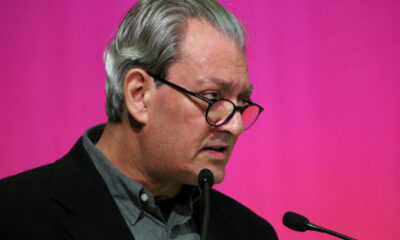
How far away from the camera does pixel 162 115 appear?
70.7 inches

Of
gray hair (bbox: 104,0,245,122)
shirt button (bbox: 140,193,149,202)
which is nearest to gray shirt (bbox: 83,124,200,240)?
shirt button (bbox: 140,193,149,202)

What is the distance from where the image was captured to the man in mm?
1732

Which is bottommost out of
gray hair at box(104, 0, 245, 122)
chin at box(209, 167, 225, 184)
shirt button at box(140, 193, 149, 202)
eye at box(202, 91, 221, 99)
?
shirt button at box(140, 193, 149, 202)

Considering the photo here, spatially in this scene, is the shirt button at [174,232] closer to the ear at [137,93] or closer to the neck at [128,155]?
the neck at [128,155]

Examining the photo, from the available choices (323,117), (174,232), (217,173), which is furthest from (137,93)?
(323,117)

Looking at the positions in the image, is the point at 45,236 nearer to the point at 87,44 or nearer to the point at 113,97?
the point at 113,97

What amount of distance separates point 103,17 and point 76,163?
0.77 m

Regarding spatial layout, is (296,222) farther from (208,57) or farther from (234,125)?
(208,57)

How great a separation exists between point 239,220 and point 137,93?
644mm

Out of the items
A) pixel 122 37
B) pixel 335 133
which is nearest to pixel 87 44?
pixel 122 37

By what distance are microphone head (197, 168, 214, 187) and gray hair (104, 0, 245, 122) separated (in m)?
0.35

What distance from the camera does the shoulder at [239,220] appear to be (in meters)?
2.11

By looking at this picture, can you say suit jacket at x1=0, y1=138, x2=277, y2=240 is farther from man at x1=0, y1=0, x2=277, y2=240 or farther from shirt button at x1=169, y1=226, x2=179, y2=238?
shirt button at x1=169, y1=226, x2=179, y2=238

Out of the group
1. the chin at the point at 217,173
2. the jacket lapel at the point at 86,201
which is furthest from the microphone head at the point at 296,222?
the jacket lapel at the point at 86,201
